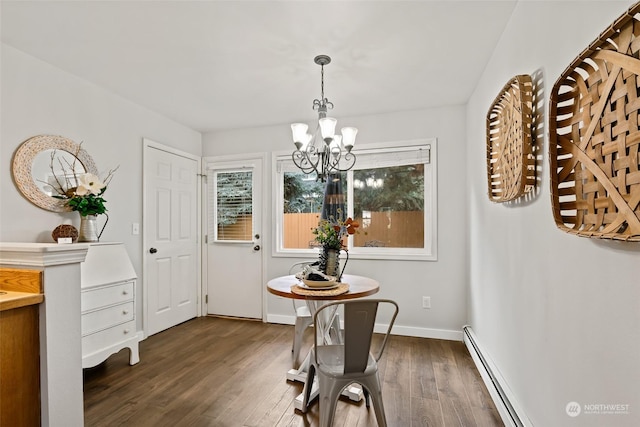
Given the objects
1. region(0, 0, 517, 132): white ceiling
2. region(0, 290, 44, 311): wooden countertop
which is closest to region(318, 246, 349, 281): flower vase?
region(0, 0, 517, 132): white ceiling

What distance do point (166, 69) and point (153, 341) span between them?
2539 mm

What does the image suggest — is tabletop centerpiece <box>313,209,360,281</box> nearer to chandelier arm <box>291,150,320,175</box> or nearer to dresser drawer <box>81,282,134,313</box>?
chandelier arm <box>291,150,320,175</box>

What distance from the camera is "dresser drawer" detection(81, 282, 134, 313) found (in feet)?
7.61

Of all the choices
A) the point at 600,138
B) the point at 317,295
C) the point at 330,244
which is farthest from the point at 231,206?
the point at 600,138

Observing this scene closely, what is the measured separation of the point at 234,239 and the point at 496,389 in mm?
3090

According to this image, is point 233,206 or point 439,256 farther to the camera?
point 233,206

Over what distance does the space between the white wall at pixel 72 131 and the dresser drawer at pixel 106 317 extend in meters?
0.66

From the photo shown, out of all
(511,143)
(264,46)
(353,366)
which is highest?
(264,46)

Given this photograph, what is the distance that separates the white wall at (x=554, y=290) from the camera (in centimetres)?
94

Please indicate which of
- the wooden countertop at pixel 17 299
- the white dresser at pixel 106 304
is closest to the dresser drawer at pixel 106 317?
the white dresser at pixel 106 304

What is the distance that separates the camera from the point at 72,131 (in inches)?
104

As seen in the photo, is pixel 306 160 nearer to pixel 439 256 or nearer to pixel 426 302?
pixel 439 256

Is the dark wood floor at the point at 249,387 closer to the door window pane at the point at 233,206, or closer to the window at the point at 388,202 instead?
the window at the point at 388,202

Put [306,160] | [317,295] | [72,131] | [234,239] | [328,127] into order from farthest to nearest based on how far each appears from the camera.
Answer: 1. [234,239]
2. [306,160]
3. [72,131]
4. [328,127]
5. [317,295]
